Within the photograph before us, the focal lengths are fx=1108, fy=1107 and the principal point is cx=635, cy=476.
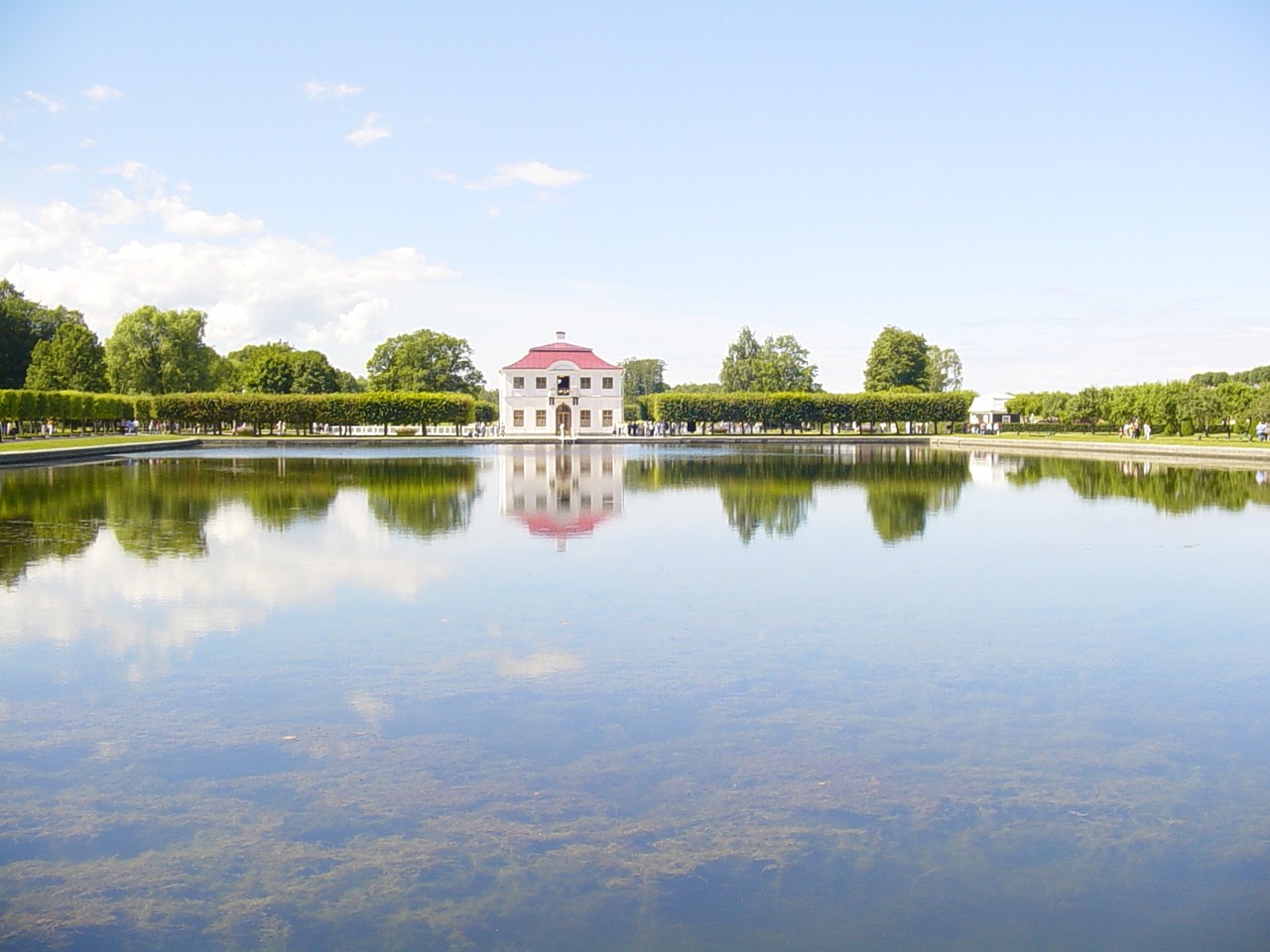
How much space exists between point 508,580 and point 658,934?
6098 millimetres

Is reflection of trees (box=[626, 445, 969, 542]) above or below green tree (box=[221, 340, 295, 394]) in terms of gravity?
below

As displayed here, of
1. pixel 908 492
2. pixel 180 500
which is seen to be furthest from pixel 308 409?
pixel 908 492

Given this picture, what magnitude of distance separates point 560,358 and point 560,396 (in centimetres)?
240

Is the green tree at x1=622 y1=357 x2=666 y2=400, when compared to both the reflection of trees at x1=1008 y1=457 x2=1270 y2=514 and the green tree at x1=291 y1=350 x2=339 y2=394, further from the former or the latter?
the reflection of trees at x1=1008 y1=457 x2=1270 y2=514

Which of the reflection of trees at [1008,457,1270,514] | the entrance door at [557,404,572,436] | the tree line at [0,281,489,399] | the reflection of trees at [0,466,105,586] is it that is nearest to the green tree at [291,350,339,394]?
the tree line at [0,281,489,399]

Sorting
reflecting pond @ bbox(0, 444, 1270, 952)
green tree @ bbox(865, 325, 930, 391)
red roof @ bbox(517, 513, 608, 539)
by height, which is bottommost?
reflecting pond @ bbox(0, 444, 1270, 952)

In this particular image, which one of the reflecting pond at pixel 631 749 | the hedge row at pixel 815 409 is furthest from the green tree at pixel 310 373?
the reflecting pond at pixel 631 749

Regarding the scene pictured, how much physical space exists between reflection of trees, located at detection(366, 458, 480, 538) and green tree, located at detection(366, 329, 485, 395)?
41338 millimetres

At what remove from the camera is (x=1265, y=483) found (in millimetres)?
21297

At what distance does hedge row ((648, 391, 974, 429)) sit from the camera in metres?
60.8

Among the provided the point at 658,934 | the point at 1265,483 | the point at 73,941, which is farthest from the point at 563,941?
the point at 1265,483

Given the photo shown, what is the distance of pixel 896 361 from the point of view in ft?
234

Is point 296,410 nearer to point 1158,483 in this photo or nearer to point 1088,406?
point 1088,406

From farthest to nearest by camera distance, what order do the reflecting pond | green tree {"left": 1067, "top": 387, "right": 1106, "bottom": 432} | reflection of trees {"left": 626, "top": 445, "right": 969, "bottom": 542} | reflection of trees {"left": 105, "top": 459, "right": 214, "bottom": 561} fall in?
green tree {"left": 1067, "top": 387, "right": 1106, "bottom": 432} < reflection of trees {"left": 626, "top": 445, "right": 969, "bottom": 542} < reflection of trees {"left": 105, "top": 459, "right": 214, "bottom": 561} < the reflecting pond
